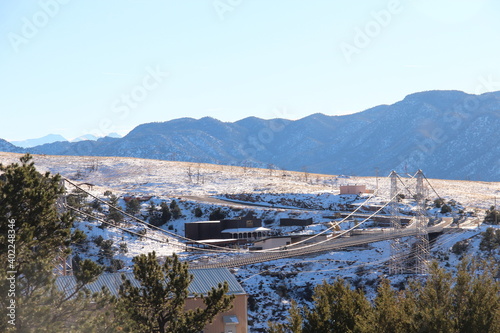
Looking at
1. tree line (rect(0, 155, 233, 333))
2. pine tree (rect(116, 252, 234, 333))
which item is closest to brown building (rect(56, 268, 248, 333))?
pine tree (rect(116, 252, 234, 333))

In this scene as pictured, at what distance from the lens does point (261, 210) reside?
3073 inches

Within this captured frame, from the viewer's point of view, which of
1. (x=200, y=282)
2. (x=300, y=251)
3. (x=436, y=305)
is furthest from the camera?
(x=300, y=251)

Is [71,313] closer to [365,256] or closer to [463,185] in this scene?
[365,256]

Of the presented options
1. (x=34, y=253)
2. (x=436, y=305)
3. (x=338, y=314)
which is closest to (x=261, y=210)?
(x=338, y=314)

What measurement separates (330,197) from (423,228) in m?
34.1

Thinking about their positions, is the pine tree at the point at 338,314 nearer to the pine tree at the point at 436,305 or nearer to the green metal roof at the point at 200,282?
the pine tree at the point at 436,305

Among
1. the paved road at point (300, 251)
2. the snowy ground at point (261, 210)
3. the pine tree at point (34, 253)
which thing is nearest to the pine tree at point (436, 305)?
Result: the pine tree at point (34, 253)

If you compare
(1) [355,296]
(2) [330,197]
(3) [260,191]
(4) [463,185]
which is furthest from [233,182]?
(1) [355,296]

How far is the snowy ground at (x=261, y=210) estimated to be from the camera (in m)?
48.3

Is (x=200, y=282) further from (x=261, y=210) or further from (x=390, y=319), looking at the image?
(x=261, y=210)

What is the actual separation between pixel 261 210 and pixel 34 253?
6249cm

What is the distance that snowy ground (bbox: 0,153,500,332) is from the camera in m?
48.3

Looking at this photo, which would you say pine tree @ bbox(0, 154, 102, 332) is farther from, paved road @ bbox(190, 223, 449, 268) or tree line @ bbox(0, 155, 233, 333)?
paved road @ bbox(190, 223, 449, 268)

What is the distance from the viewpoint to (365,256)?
55969mm
